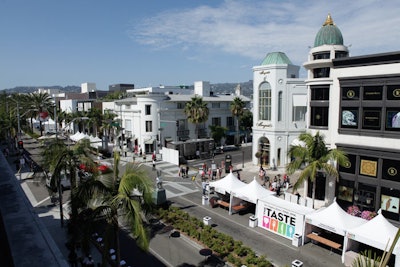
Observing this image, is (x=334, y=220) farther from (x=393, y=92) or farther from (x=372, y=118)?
(x=393, y=92)

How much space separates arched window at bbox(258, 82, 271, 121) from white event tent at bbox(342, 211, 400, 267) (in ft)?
85.8

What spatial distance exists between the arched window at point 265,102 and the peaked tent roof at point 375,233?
26216mm

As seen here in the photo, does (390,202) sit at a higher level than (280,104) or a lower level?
lower

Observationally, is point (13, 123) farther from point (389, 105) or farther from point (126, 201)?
point (389, 105)

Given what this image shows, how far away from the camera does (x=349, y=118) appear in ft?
80.7

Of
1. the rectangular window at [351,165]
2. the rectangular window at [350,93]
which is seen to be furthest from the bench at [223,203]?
the rectangular window at [350,93]

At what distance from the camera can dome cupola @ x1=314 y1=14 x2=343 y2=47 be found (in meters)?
28.1

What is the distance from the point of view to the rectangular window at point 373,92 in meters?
22.5

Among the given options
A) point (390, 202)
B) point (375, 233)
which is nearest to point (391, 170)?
point (390, 202)

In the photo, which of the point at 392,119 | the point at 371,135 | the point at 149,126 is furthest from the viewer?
the point at 149,126

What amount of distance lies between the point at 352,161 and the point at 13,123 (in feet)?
182

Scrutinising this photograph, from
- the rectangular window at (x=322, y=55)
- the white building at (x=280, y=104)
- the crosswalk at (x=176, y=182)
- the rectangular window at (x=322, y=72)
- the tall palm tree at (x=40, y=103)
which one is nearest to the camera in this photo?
the rectangular window at (x=322, y=72)

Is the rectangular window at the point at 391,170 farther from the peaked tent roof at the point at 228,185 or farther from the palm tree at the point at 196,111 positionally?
the palm tree at the point at 196,111

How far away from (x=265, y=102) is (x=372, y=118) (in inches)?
800
